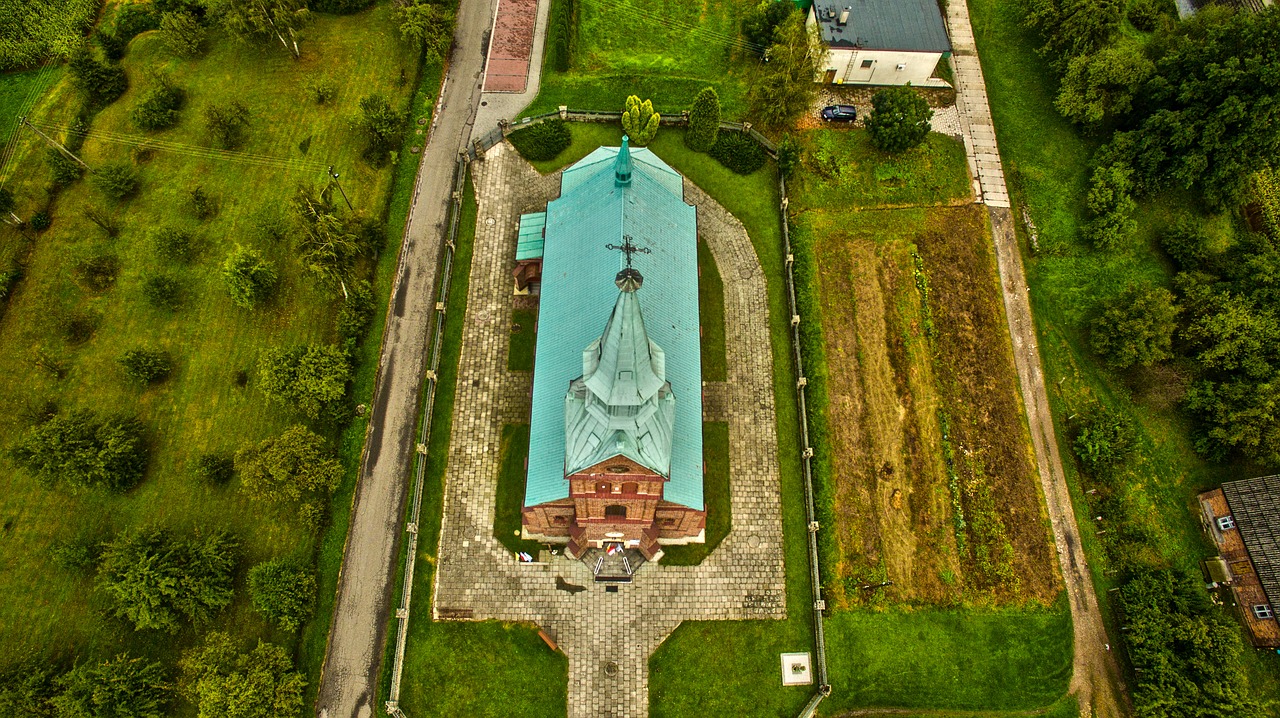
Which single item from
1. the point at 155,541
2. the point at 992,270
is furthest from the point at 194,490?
the point at 992,270

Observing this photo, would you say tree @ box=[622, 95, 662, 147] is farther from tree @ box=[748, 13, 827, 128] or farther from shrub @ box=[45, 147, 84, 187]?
shrub @ box=[45, 147, 84, 187]

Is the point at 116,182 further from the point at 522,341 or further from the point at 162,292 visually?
the point at 522,341

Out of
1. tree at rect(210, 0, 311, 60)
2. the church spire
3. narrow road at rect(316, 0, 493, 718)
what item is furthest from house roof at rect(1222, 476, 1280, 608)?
tree at rect(210, 0, 311, 60)

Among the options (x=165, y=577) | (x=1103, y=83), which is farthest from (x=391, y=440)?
(x=1103, y=83)

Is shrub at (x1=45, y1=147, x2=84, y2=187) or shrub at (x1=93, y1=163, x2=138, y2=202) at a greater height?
shrub at (x1=45, y1=147, x2=84, y2=187)

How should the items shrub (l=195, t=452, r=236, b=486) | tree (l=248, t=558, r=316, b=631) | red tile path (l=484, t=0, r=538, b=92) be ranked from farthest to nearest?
red tile path (l=484, t=0, r=538, b=92) < shrub (l=195, t=452, r=236, b=486) < tree (l=248, t=558, r=316, b=631)

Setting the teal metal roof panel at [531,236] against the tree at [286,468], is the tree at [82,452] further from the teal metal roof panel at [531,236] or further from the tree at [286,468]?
the teal metal roof panel at [531,236]
